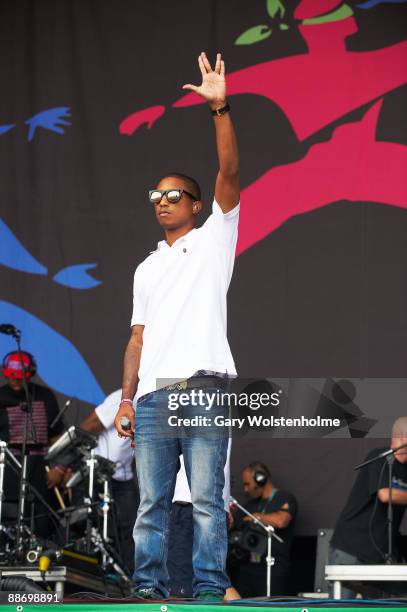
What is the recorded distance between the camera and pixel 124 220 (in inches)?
340

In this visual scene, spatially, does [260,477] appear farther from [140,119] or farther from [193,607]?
[193,607]

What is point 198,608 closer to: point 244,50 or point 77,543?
point 77,543

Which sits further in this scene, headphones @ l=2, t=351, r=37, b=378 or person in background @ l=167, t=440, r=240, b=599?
headphones @ l=2, t=351, r=37, b=378

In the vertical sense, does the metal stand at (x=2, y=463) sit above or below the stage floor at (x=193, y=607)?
above

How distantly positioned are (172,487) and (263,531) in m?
3.99

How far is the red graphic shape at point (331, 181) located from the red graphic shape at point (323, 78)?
17cm

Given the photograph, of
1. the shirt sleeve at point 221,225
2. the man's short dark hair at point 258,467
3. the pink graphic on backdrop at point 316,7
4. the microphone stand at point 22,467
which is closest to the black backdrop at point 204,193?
the pink graphic on backdrop at point 316,7

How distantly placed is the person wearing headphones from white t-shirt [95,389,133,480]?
0.38 m

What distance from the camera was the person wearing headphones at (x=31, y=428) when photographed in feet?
25.8

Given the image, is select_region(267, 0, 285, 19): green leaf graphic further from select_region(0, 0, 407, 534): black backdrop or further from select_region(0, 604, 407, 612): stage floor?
select_region(0, 604, 407, 612): stage floor

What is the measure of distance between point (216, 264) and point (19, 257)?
15.7 feet

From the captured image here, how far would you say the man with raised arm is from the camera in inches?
152

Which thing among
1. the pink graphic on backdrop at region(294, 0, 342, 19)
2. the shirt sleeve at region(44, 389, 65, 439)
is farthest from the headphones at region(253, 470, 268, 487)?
the pink graphic on backdrop at region(294, 0, 342, 19)

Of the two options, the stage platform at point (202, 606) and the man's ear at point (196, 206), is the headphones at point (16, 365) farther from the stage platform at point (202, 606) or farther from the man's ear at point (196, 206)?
the stage platform at point (202, 606)
